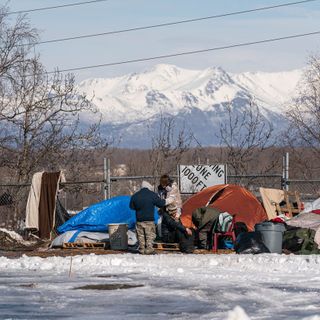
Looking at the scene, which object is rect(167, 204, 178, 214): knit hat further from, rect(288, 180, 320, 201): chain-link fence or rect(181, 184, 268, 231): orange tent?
rect(288, 180, 320, 201): chain-link fence

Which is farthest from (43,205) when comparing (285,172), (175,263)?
(175,263)

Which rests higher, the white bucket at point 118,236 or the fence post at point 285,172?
the fence post at point 285,172

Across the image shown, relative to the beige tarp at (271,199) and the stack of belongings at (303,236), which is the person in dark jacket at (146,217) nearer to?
the stack of belongings at (303,236)

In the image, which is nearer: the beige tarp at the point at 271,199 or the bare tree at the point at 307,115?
the beige tarp at the point at 271,199

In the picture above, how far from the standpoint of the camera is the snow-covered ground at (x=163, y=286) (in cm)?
1286

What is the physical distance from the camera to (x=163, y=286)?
50.8ft

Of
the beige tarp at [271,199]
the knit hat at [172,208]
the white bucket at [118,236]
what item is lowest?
the white bucket at [118,236]

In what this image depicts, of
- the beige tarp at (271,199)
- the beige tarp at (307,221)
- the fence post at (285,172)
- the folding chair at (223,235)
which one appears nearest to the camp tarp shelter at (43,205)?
the beige tarp at (271,199)

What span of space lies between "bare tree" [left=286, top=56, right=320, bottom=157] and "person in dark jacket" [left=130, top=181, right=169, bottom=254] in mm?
28798

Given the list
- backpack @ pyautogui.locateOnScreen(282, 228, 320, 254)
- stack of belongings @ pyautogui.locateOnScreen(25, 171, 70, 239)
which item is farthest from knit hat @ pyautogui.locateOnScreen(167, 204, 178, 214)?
stack of belongings @ pyautogui.locateOnScreen(25, 171, 70, 239)

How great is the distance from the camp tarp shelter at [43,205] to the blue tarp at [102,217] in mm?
1762

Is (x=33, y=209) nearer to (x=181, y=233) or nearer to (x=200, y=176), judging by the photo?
(x=200, y=176)

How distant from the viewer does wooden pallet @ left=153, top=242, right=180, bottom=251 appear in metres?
21.9

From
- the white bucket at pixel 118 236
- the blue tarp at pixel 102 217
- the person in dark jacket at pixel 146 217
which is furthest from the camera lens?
the blue tarp at pixel 102 217
